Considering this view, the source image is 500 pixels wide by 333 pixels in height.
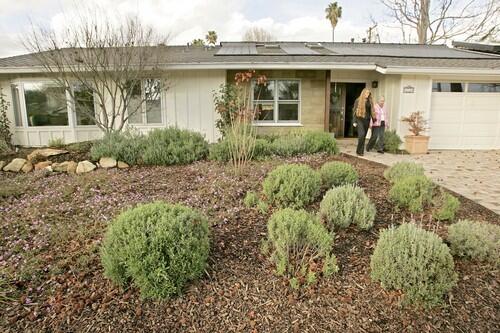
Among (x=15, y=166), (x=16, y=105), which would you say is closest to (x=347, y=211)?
(x=15, y=166)

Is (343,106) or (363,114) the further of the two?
(343,106)

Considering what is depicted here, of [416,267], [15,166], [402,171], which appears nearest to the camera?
[416,267]

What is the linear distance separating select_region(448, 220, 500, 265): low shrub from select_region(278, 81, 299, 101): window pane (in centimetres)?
822

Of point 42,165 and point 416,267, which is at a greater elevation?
point 42,165

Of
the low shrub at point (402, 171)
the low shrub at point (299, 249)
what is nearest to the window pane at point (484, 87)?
the low shrub at point (402, 171)

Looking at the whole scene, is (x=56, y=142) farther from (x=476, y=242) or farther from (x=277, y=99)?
(x=476, y=242)

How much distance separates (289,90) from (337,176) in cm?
676

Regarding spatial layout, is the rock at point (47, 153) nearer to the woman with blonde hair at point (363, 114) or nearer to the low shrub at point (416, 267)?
the low shrub at point (416, 267)

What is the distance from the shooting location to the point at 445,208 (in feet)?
12.6

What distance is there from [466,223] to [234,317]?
2.50 metres

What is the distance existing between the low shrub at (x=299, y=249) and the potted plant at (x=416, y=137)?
25.7 ft

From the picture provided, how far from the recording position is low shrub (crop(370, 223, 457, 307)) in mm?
2367

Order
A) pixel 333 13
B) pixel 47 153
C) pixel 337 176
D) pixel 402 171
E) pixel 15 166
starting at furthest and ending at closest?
pixel 333 13 → pixel 47 153 → pixel 15 166 → pixel 402 171 → pixel 337 176

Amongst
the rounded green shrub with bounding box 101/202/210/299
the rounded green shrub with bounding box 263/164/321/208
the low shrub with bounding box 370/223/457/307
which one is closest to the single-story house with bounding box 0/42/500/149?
the rounded green shrub with bounding box 263/164/321/208
